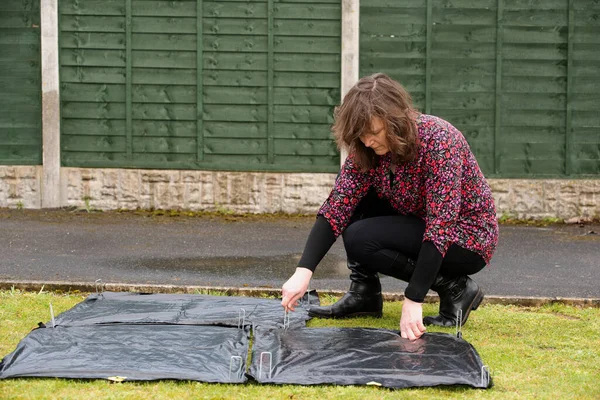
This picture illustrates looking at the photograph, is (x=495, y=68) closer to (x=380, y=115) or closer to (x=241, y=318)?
(x=241, y=318)

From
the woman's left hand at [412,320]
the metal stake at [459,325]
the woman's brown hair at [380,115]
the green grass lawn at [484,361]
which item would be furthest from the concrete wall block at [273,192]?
the woman's left hand at [412,320]

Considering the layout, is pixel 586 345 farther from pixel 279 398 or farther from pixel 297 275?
pixel 279 398

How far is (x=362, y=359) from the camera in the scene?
4.27 metres

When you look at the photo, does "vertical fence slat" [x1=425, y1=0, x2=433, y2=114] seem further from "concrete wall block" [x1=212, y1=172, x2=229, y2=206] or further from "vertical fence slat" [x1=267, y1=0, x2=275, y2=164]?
"concrete wall block" [x1=212, y1=172, x2=229, y2=206]

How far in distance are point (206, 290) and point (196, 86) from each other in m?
5.75

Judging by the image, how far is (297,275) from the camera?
14.9 ft

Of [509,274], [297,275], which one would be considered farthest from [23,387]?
[509,274]

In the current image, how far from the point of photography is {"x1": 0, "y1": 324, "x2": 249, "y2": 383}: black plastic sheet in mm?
3951

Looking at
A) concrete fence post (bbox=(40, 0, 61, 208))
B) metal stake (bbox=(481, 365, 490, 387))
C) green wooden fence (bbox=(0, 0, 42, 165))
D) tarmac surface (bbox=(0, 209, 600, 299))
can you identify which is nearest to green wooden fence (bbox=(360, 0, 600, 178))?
tarmac surface (bbox=(0, 209, 600, 299))

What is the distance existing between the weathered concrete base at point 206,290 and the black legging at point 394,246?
986 mm

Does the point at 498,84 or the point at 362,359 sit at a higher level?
the point at 498,84

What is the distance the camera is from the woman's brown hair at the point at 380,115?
4367 mm

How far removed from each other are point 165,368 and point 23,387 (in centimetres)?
59

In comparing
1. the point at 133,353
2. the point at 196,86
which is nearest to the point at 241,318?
the point at 133,353
